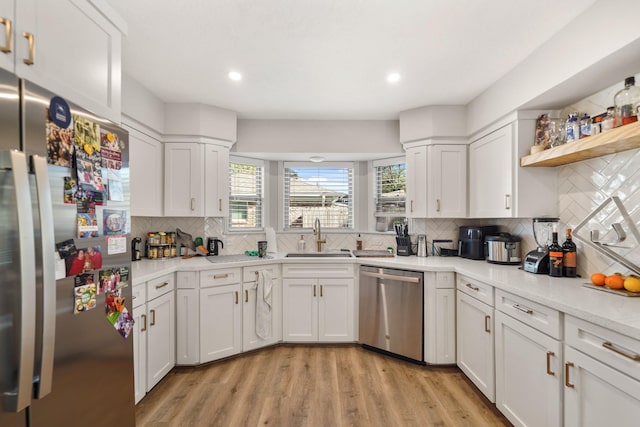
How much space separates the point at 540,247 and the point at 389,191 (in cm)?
179

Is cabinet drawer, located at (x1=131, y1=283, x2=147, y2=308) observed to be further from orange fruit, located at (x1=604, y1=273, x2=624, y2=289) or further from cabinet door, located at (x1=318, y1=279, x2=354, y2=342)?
orange fruit, located at (x1=604, y1=273, x2=624, y2=289)

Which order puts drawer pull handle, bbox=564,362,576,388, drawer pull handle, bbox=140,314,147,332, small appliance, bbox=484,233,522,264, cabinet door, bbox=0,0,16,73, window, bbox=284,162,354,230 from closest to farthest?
cabinet door, bbox=0,0,16,73 < drawer pull handle, bbox=564,362,576,388 < drawer pull handle, bbox=140,314,147,332 < small appliance, bbox=484,233,522,264 < window, bbox=284,162,354,230

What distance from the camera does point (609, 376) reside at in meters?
1.24

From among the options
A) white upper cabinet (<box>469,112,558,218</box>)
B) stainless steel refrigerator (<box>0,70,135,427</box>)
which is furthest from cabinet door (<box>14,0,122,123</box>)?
white upper cabinet (<box>469,112,558,218</box>)

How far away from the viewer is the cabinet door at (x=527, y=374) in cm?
152

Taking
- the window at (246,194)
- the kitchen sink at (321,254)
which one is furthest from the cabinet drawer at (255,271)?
the window at (246,194)

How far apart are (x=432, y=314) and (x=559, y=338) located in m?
1.21

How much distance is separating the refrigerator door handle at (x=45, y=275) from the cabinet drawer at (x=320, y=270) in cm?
223

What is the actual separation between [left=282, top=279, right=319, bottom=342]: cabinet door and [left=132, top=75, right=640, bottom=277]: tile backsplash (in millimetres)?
1057

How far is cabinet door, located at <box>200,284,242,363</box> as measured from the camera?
2.64 m

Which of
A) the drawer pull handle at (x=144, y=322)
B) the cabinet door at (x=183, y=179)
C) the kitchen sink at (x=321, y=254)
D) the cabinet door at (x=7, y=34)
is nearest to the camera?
the cabinet door at (x=7, y=34)

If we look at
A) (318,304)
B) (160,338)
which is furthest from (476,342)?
(160,338)

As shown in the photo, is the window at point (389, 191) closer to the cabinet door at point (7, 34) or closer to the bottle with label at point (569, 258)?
the bottle with label at point (569, 258)

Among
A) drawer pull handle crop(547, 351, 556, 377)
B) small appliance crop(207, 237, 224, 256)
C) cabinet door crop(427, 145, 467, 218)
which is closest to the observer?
drawer pull handle crop(547, 351, 556, 377)
